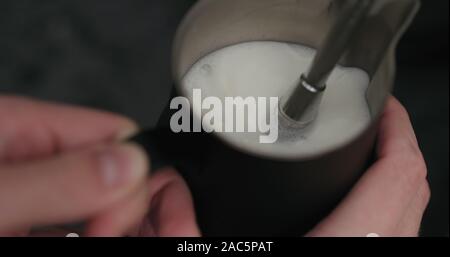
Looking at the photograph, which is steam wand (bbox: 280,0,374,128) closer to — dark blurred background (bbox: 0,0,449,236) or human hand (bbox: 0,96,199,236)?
human hand (bbox: 0,96,199,236)

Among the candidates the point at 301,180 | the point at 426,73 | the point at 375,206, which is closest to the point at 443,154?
the point at 426,73

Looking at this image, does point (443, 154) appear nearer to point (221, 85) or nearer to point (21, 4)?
point (221, 85)

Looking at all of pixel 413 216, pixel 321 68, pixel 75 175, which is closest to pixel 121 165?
pixel 75 175

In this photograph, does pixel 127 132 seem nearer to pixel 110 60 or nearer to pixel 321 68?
pixel 321 68

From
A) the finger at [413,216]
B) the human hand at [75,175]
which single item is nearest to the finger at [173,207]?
the human hand at [75,175]

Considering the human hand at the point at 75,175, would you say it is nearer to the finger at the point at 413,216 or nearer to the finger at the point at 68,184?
the finger at the point at 68,184

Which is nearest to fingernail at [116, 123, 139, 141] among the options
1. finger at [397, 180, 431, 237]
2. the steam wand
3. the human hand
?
the human hand
